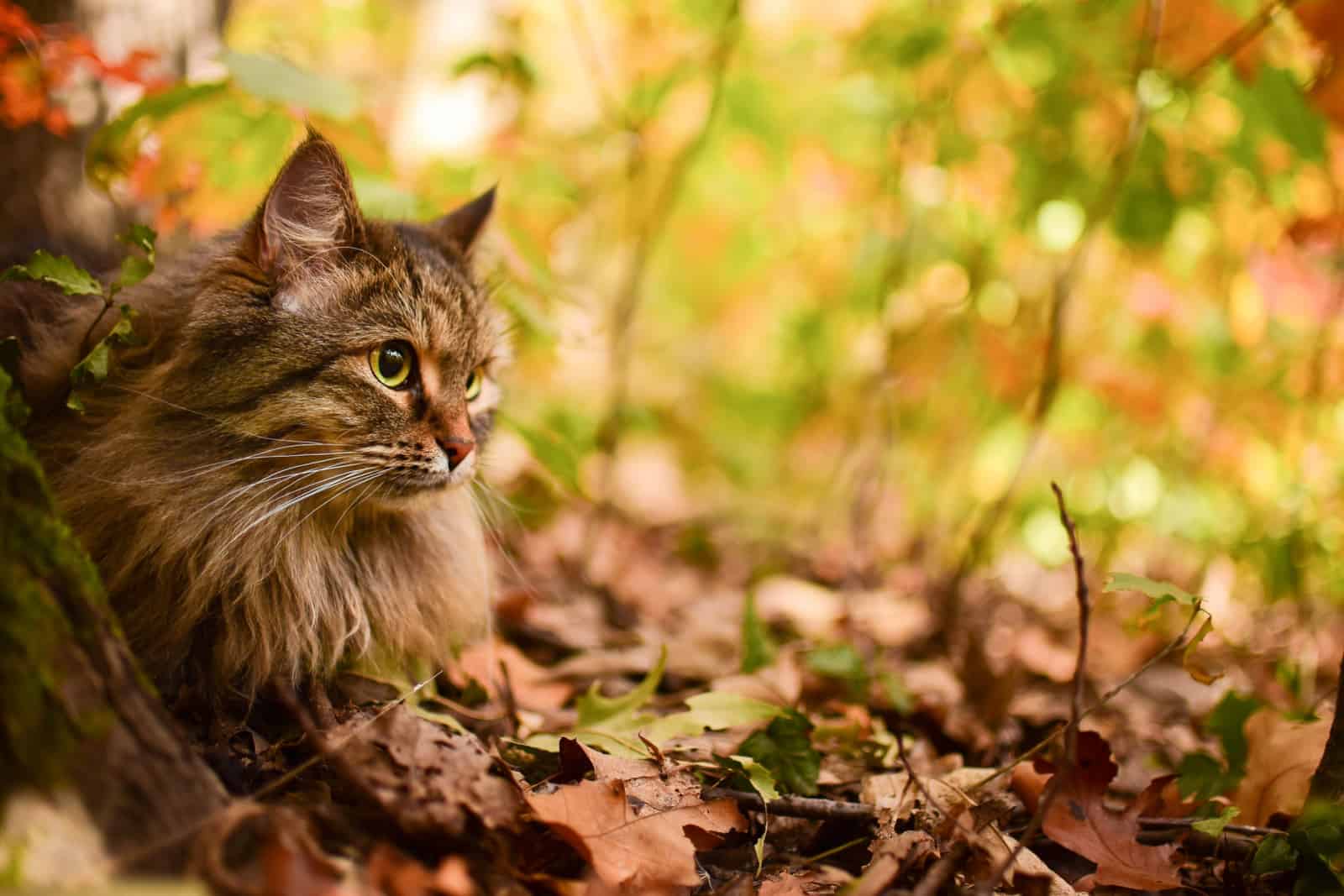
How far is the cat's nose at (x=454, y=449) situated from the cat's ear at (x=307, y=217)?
16.5 inches

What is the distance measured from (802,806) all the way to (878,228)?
9.91 feet

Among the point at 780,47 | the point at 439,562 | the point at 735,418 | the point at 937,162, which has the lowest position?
the point at 735,418

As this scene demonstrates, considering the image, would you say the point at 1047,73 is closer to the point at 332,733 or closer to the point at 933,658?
the point at 933,658

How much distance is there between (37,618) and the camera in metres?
1.12

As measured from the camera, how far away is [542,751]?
1.75 metres

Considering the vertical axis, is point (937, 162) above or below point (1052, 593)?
above

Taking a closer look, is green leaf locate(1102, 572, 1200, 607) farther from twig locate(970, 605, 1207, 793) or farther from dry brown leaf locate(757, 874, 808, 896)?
dry brown leaf locate(757, 874, 808, 896)

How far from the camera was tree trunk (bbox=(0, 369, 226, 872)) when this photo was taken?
1.04 m

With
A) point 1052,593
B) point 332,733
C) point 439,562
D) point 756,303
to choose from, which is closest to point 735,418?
point 756,303

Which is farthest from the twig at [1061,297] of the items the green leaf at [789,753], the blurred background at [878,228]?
the green leaf at [789,753]

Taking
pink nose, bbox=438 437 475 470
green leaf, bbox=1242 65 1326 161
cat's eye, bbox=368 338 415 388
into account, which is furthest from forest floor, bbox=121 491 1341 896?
green leaf, bbox=1242 65 1326 161

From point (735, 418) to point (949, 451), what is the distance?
118 centimetres

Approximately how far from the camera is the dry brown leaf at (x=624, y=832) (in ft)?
4.40

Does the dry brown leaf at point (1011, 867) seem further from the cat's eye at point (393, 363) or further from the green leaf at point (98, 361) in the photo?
the green leaf at point (98, 361)
